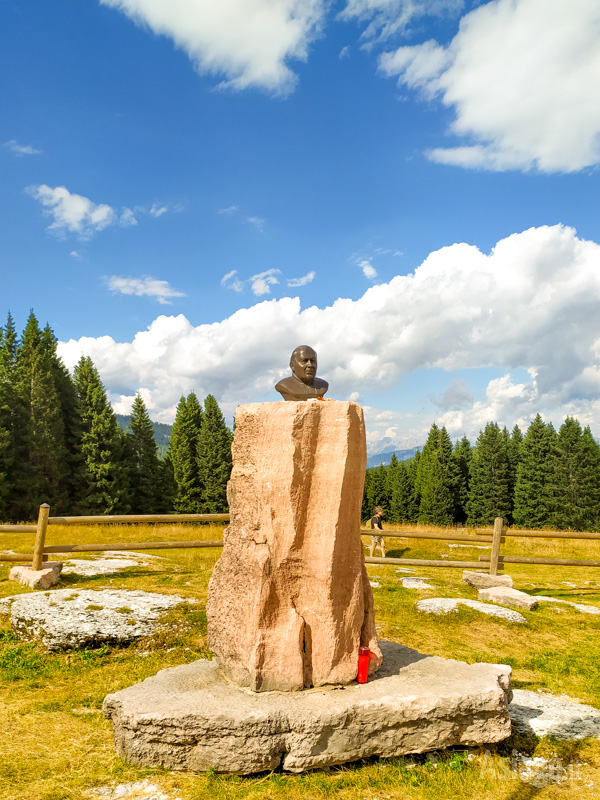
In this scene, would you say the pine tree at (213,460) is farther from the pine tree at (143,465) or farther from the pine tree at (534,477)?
the pine tree at (534,477)

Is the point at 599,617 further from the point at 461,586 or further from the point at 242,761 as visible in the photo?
the point at 242,761

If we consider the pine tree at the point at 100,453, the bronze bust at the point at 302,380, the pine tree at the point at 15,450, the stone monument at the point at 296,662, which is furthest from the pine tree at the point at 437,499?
the bronze bust at the point at 302,380

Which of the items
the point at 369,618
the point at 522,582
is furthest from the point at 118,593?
the point at 522,582

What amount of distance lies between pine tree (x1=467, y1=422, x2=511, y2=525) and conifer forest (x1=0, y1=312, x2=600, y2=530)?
97mm

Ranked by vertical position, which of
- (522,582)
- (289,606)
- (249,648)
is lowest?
(522,582)

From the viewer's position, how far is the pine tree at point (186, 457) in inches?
1353

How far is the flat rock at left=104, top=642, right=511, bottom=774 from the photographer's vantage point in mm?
3768

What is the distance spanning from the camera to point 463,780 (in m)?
3.87

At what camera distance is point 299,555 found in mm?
4500

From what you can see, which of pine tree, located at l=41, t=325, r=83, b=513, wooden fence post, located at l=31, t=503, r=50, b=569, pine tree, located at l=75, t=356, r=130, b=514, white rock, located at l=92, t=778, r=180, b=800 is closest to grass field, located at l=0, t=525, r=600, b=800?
white rock, located at l=92, t=778, r=180, b=800

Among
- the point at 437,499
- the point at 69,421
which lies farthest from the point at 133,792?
the point at 437,499

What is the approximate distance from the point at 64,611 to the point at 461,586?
7.57 m

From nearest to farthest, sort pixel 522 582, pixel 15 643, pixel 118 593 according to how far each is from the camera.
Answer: pixel 15 643 < pixel 118 593 < pixel 522 582

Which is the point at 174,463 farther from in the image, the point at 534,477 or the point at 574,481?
the point at 574,481
